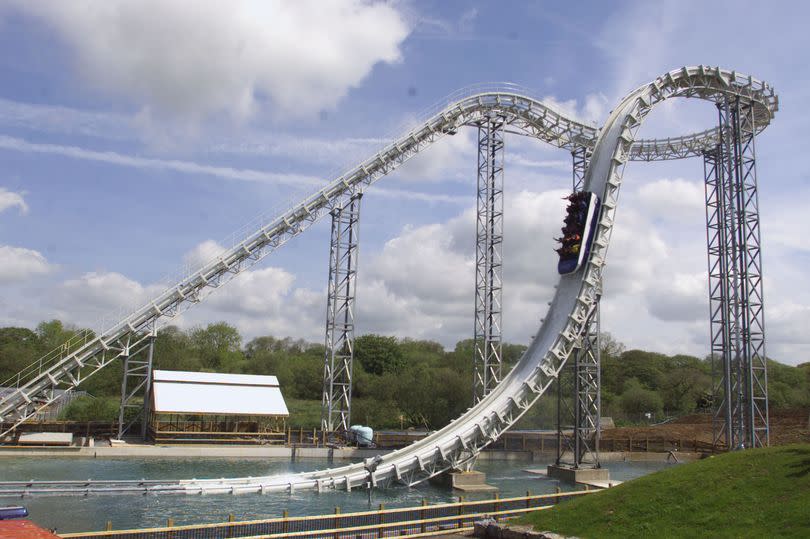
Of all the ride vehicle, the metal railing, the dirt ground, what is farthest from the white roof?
the dirt ground

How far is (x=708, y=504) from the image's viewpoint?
14266 mm

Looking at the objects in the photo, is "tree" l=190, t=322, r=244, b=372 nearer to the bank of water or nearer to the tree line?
the tree line

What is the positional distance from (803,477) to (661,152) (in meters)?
28.3

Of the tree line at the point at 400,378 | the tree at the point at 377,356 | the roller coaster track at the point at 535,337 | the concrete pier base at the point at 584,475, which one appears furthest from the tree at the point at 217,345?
the concrete pier base at the point at 584,475

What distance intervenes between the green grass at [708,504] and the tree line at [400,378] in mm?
23962

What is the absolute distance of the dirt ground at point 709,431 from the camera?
4064cm

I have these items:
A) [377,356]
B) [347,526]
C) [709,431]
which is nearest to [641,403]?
[709,431]

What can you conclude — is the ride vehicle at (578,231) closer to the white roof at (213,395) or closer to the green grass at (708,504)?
the green grass at (708,504)

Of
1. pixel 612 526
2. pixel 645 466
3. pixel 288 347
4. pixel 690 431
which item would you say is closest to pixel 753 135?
pixel 645 466

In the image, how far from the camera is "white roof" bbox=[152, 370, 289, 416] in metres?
35.5

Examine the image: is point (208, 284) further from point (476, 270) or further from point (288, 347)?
point (288, 347)

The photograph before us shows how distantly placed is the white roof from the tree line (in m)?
9.90

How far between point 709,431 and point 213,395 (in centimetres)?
3381

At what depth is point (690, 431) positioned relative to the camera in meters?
46.3
